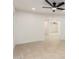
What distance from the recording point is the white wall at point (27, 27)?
765 centimetres

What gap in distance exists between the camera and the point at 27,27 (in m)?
8.62

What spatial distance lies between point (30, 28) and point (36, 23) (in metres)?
0.97

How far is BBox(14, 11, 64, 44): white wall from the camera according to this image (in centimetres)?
765

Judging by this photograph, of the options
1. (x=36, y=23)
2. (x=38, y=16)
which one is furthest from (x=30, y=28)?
(x=38, y=16)
